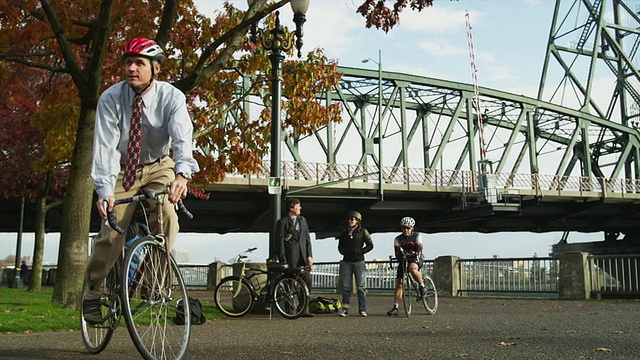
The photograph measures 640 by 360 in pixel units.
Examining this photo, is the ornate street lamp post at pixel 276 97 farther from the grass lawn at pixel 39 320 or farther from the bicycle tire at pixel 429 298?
the grass lawn at pixel 39 320

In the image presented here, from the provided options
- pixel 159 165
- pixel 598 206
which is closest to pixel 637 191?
pixel 598 206

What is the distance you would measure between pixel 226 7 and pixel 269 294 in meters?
7.73

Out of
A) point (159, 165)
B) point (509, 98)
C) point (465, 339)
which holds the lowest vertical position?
point (465, 339)

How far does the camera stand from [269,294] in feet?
34.7

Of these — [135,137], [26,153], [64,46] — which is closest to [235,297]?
[64,46]

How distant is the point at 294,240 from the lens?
10.7 metres

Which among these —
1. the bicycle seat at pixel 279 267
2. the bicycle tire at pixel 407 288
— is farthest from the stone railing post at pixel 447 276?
the bicycle seat at pixel 279 267

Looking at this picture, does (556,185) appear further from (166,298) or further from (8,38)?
(166,298)

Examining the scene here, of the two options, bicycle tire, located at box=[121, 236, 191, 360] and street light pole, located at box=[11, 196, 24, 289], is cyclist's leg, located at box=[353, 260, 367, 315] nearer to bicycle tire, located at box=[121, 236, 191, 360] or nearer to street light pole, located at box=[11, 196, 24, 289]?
bicycle tire, located at box=[121, 236, 191, 360]

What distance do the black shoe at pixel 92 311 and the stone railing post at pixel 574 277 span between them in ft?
50.5

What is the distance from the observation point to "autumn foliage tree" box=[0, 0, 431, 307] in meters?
9.92

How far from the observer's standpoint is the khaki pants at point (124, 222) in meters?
4.16

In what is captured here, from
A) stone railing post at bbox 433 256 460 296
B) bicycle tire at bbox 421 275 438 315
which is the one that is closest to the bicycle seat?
bicycle tire at bbox 421 275 438 315

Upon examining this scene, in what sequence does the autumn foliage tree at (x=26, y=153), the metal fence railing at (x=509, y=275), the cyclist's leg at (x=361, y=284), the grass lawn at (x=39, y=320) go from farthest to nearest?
the autumn foliage tree at (x=26, y=153) < the metal fence railing at (x=509, y=275) < the cyclist's leg at (x=361, y=284) < the grass lawn at (x=39, y=320)
